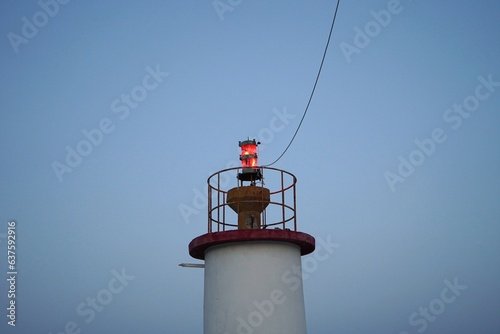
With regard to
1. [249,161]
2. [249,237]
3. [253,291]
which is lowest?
[253,291]

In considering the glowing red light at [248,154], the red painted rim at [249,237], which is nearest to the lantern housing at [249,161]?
the glowing red light at [248,154]

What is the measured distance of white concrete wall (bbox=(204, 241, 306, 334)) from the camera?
10.5 metres

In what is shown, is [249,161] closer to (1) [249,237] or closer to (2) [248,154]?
(2) [248,154]

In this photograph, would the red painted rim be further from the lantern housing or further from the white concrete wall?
the lantern housing

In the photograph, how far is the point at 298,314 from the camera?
11.0m

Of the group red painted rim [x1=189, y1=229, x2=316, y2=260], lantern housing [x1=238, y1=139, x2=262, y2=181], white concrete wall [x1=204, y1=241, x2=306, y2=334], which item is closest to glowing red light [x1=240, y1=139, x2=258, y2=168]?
lantern housing [x1=238, y1=139, x2=262, y2=181]

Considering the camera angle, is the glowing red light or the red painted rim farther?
the glowing red light

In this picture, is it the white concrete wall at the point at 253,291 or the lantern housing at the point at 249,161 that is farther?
the lantern housing at the point at 249,161

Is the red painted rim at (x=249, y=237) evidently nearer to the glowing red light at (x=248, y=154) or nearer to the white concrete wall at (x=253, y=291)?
the white concrete wall at (x=253, y=291)

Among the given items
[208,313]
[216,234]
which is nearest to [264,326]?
[208,313]

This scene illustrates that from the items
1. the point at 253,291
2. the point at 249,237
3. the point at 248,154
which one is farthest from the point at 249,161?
the point at 253,291

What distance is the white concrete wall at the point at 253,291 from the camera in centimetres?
1048

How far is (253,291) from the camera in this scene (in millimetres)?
10578

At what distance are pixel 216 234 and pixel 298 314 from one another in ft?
7.46
